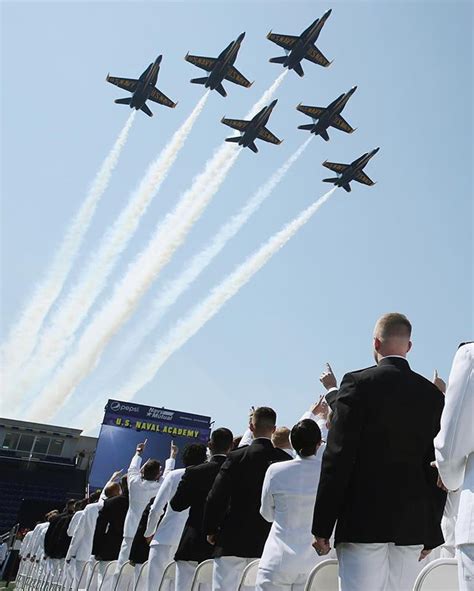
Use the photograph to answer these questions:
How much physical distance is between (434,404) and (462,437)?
0.90 metres

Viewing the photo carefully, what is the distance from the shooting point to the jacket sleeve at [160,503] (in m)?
6.93

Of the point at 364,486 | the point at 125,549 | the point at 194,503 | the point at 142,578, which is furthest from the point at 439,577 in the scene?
the point at 125,549

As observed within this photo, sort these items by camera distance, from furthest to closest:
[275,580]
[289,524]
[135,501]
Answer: [135,501], [289,524], [275,580]

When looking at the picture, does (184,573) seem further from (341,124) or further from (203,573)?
(341,124)

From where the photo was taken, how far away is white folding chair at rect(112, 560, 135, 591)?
707cm

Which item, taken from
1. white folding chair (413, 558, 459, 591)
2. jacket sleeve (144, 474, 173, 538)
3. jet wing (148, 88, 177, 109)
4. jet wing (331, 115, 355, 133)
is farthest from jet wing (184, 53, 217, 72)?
white folding chair (413, 558, 459, 591)

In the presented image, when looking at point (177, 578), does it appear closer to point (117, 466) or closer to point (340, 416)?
point (340, 416)

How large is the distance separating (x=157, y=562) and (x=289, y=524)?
3271 millimetres

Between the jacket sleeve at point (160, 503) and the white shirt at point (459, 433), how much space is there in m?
4.86

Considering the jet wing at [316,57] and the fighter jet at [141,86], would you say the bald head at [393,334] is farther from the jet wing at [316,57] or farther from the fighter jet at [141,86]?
the jet wing at [316,57]

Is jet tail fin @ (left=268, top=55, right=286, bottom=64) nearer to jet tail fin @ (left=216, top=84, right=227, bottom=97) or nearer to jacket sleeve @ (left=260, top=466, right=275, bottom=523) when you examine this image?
jet tail fin @ (left=216, top=84, right=227, bottom=97)

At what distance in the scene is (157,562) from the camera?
22.2 ft

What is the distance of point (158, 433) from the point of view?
36.6 metres

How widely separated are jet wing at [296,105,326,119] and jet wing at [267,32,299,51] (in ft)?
12.9
